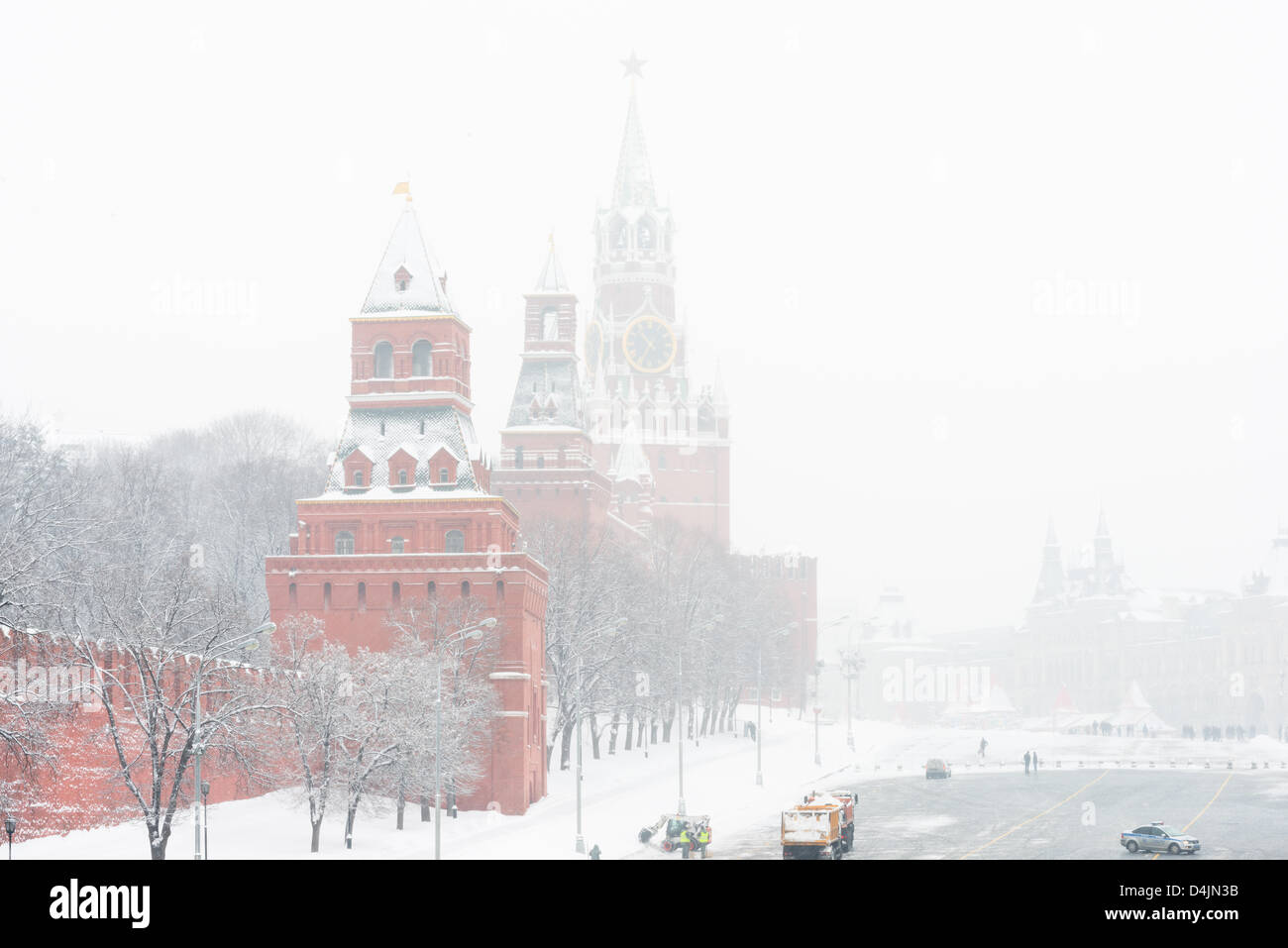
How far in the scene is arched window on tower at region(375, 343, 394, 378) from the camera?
3297 inches

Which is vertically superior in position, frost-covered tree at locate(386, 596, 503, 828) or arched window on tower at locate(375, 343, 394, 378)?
arched window on tower at locate(375, 343, 394, 378)

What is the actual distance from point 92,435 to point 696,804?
127 m

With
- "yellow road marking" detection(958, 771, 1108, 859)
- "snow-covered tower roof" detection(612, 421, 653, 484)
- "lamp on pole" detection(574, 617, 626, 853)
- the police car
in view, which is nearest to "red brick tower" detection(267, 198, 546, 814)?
"lamp on pole" detection(574, 617, 626, 853)

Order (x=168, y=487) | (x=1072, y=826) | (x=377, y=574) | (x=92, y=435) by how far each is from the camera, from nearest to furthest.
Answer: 1. (x=1072, y=826)
2. (x=377, y=574)
3. (x=168, y=487)
4. (x=92, y=435)

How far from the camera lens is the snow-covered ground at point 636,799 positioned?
61.7m

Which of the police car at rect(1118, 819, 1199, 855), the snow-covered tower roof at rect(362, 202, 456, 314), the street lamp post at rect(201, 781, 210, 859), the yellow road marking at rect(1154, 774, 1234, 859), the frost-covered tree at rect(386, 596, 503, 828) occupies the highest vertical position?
the snow-covered tower roof at rect(362, 202, 456, 314)

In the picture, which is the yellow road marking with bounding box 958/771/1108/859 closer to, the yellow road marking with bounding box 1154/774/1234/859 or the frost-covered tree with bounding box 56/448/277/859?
the yellow road marking with bounding box 1154/774/1234/859

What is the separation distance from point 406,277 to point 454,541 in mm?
11870

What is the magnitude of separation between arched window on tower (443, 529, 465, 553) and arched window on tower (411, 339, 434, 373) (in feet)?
22.6

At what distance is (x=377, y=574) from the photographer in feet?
263

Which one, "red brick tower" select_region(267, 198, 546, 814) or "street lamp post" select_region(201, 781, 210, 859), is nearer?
"street lamp post" select_region(201, 781, 210, 859)
